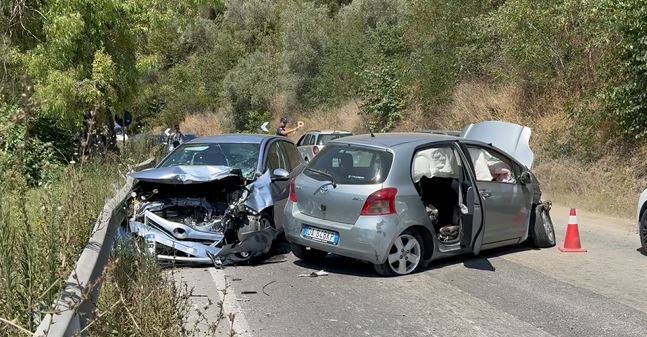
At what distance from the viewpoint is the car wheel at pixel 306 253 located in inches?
355

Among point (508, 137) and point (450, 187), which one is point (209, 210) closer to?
point (450, 187)

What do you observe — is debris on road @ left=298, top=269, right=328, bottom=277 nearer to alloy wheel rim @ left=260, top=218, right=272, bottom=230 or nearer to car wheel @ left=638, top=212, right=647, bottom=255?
alloy wheel rim @ left=260, top=218, right=272, bottom=230

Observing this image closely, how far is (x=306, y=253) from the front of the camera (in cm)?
913

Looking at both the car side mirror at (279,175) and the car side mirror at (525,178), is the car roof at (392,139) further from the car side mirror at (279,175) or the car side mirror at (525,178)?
the car side mirror at (525,178)

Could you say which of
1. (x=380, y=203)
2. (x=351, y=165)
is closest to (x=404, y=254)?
(x=380, y=203)

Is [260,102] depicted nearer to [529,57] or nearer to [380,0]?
[380,0]

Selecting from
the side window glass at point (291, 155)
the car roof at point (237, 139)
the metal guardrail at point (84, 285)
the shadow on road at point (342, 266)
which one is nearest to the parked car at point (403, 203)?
the shadow on road at point (342, 266)

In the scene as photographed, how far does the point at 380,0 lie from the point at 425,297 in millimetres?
36001

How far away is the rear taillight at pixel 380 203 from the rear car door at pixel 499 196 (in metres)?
1.42

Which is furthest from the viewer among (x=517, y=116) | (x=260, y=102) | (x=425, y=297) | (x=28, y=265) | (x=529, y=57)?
(x=260, y=102)

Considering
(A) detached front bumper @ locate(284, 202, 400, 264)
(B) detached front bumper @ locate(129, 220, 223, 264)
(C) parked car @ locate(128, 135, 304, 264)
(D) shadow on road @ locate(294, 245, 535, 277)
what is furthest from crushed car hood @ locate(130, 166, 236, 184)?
(A) detached front bumper @ locate(284, 202, 400, 264)

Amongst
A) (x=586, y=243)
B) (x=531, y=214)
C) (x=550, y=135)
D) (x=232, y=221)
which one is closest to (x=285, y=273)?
(x=232, y=221)

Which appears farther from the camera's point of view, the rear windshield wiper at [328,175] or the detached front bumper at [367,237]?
the rear windshield wiper at [328,175]

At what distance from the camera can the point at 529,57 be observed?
20719 mm
